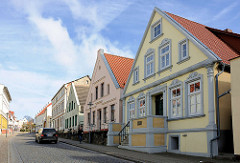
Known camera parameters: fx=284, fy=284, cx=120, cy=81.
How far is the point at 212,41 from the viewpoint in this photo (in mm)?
16938

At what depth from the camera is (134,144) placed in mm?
18844

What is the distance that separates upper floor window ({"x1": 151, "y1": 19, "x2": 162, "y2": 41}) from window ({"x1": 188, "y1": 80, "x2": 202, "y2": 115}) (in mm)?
5152

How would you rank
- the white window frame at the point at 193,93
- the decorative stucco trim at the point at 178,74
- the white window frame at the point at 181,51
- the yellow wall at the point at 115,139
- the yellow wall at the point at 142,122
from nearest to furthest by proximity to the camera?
the decorative stucco trim at the point at 178,74
the white window frame at the point at 193,93
the white window frame at the point at 181,51
the yellow wall at the point at 142,122
the yellow wall at the point at 115,139

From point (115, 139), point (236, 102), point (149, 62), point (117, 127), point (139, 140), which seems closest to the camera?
point (236, 102)

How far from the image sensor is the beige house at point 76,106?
128 ft

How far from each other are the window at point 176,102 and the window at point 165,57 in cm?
190

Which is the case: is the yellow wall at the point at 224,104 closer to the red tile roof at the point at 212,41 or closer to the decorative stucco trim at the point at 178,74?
the red tile roof at the point at 212,41

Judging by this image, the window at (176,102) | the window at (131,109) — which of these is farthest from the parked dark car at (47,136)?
the window at (176,102)

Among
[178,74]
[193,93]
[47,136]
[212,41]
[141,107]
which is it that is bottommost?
[47,136]

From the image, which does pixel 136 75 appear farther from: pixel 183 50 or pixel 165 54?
pixel 183 50

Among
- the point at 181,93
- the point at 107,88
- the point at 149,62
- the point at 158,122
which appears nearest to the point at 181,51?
the point at 181,93

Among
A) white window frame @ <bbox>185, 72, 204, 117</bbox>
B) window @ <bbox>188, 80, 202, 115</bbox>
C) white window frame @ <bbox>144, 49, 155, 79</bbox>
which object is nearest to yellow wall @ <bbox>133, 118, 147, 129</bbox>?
white window frame @ <bbox>185, 72, 204, 117</bbox>

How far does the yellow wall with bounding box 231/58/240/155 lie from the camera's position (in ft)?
39.1

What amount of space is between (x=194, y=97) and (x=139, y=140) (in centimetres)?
481
